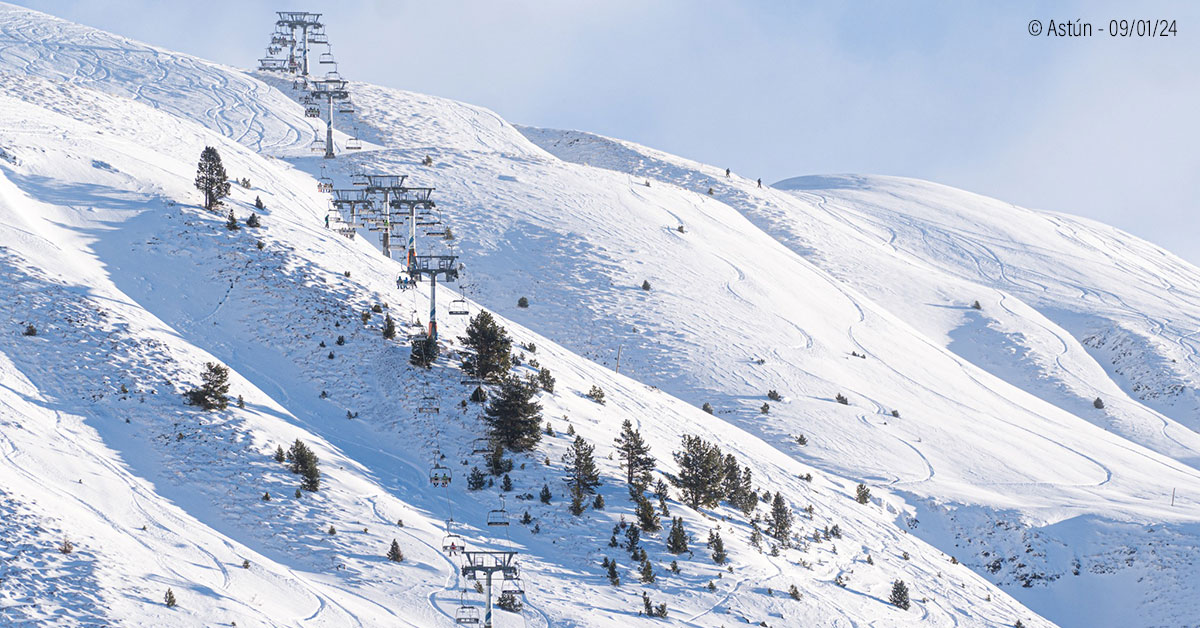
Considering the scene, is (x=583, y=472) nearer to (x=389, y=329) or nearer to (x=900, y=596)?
(x=389, y=329)

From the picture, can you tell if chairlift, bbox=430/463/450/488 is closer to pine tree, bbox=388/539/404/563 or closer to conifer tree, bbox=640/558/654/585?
pine tree, bbox=388/539/404/563

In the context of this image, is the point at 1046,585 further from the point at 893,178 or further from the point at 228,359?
the point at 893,178

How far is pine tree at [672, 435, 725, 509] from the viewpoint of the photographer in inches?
1273

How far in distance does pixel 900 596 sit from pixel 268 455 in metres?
19.4

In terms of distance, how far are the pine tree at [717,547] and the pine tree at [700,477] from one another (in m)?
2.14

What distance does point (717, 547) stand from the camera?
29703mm

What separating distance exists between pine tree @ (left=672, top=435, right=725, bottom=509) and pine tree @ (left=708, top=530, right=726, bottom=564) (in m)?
2.14

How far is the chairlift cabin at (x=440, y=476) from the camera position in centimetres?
2995

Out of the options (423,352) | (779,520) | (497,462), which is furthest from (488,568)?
(423,352)

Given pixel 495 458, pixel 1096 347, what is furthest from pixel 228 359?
pixel 1096 347

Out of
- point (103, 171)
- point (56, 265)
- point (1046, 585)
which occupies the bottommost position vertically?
point (1046, 585)

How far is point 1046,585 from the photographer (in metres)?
36.5

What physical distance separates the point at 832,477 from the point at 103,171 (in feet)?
111

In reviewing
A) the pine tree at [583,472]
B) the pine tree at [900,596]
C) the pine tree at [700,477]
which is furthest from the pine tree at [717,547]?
the pine tree at [900,596]
